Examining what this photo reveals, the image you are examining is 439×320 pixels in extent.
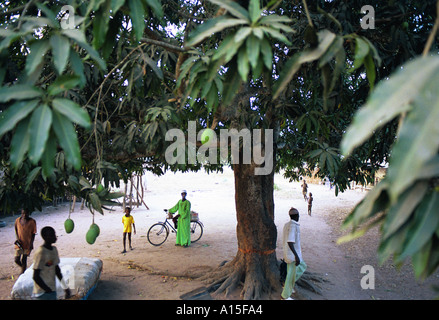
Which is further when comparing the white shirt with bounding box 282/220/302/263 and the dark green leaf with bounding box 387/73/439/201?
the white shirt with bounding box 282/220/302/263

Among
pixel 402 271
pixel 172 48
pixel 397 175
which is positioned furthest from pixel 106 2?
pixel 402 271

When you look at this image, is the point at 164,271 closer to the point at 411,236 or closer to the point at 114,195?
the point at 114,195

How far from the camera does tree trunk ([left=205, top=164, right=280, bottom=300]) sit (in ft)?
14.4

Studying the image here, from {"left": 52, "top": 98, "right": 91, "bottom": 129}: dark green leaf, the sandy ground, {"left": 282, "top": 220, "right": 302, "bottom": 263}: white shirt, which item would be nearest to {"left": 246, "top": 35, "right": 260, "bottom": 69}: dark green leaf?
{"left": 52, "top": 98, "right": 91, "bottom": 129}: dark green leaf

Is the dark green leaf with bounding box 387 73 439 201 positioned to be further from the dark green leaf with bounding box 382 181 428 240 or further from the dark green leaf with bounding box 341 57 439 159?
the dark green leaf with bounding box 382 181 428 240

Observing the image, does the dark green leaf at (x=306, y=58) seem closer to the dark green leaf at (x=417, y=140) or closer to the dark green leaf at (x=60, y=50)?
the dark green leaf at (x=417, y=140)

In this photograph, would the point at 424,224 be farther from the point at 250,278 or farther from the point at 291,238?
the point at 250,278

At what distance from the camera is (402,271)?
18.2 feet

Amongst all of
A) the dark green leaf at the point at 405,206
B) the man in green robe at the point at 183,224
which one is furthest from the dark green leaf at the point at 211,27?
the man in green robe at the point at 183,224

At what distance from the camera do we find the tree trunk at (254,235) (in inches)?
173

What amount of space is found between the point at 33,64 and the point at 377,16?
2.96m

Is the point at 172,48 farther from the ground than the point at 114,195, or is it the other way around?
the point at 172,48

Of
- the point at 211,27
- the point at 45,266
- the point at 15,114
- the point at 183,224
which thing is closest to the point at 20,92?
the point at 15,114
